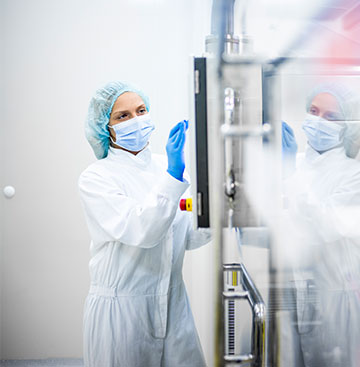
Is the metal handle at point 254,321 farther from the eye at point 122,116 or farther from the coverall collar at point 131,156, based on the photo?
the eye at point 122,116

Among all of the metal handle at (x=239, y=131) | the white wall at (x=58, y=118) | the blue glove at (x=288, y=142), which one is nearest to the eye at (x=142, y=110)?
the white wall at (x=58, y=118)

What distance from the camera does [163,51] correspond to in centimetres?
201

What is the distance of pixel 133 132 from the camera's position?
1.31 m

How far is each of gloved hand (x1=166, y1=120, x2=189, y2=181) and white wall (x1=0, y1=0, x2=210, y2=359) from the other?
2.98ft

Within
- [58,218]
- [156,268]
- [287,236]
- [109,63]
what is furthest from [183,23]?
[287,236]

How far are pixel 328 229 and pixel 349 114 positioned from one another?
0.42 ft

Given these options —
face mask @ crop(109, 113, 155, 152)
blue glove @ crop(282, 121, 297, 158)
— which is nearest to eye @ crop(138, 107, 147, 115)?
face mask @ crop(109, 113, 155, 152)

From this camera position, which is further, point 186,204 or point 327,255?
point 186,204

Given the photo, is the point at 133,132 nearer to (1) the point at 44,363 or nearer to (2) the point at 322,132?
(2) the point at 322,132

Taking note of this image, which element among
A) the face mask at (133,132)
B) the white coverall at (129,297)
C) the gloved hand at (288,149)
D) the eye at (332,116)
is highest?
the face mask at (133,132)

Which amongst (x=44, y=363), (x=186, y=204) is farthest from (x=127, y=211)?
(x=44, y=363)

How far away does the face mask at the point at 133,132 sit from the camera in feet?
4.27

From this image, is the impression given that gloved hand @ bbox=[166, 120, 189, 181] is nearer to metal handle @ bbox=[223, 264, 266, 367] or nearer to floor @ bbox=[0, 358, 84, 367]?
metal handle @ bbox=[223, 264, 266, 367]

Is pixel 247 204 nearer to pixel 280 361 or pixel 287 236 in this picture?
pixel 287 236
